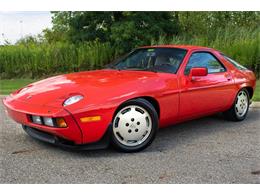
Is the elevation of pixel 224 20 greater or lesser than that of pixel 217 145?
greater

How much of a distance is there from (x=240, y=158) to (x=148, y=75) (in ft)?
5.11

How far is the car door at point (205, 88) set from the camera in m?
4.62

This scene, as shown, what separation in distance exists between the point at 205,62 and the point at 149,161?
217cm

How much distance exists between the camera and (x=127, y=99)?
12.8 ft

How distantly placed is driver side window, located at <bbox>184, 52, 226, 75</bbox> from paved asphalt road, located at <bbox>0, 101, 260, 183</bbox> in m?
1.01

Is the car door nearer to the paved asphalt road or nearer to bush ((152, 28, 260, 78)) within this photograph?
the paved asphalt road

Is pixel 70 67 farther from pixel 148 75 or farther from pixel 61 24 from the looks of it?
pixel 148 75

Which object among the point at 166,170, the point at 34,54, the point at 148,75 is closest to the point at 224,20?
the point at 34,54

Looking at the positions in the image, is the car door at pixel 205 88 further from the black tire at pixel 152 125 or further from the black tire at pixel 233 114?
the black tire at pixel 152 125

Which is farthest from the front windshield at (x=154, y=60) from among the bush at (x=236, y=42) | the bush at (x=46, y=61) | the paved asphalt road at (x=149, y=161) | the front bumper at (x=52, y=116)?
the bush at (x=46, y=61)

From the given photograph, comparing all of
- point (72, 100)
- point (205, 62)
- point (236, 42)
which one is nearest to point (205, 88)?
point (205, 62)

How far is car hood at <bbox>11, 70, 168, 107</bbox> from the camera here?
3.81 metres

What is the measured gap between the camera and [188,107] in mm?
4648

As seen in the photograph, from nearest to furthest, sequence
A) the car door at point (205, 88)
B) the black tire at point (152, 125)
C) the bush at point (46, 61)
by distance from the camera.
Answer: the black tire at point (152, 125) → the car door at point (205, 88) → the bush at point (46, 61)
